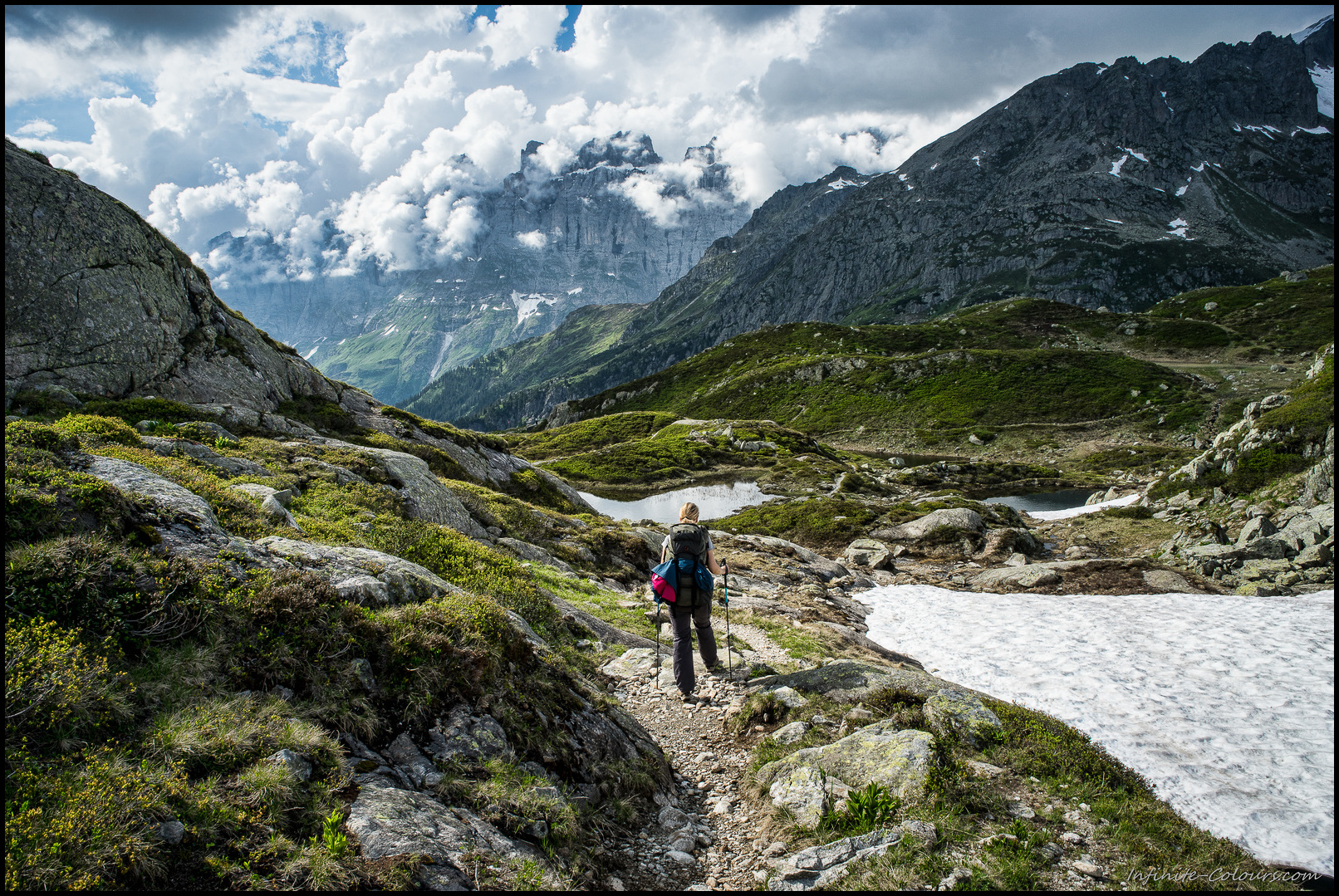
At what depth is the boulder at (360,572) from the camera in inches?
325

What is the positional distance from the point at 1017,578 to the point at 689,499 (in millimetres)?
57404

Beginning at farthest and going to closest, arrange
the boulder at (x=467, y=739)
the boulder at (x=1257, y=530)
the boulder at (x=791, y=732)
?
the boulder at (x=1257, y=530), the boulder at (x=791, y=732), the boulder at (x=467, y=739)

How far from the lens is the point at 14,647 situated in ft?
16.5

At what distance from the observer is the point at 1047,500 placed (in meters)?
84.4

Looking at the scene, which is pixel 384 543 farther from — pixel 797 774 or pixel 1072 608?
pixel 1072 608

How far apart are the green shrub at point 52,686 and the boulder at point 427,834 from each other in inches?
94.6

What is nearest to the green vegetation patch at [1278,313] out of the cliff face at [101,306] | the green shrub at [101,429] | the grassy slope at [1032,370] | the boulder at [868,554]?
the grassy slope at [1032,370]

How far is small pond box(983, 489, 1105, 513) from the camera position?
79375mm

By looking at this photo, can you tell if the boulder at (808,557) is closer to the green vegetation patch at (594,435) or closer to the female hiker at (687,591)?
the female hiker at (687,591)

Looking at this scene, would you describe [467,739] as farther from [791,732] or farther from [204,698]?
[791,732]

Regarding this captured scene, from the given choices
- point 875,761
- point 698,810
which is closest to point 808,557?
point 875,761

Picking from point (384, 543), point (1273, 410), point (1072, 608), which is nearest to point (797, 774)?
point (384, 543)

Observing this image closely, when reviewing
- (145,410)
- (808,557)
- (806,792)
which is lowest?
(808,557)

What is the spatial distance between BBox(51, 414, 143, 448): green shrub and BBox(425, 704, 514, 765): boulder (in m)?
12.9
